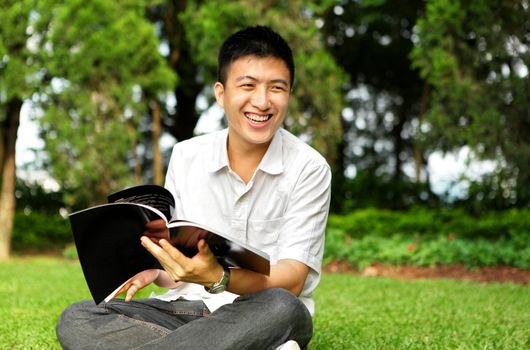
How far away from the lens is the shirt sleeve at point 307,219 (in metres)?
3.13

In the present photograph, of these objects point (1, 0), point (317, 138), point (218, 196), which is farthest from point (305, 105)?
point (218, 196)

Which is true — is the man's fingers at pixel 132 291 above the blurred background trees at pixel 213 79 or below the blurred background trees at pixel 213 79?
below

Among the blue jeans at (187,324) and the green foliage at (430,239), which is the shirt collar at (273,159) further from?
the green foliage at (430,239)

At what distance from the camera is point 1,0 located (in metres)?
11.1

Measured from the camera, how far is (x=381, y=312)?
6.10m

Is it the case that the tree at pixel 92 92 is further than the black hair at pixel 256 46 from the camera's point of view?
Yes

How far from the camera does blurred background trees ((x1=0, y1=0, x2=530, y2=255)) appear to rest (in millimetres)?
10070

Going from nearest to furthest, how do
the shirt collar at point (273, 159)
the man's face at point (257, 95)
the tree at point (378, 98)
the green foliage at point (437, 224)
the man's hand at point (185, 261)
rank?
1. the man's hand at point (185, 261)
2. the man's face at point (257, 95)
3. the shirt collar at point (273, 159)
4. the green foliage at point (437, 224)
5. the tree at point (378, 98)

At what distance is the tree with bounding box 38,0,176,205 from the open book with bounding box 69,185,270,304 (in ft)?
29.6

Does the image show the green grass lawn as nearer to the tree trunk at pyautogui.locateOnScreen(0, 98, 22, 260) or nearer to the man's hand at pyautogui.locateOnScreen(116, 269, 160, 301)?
the man's hand at pyautogui.locateOnScreen(116, 269, 160, 301)

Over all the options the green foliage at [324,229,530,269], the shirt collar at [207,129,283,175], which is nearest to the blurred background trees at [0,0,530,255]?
the green foliage at [324,229,530,269]

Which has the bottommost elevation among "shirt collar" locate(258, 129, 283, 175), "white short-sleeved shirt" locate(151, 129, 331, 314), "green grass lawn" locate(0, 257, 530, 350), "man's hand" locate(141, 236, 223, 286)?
"green grass lawn" locate(0, 257, 530, 350)

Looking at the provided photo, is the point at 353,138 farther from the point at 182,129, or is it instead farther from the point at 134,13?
the point at 134,13

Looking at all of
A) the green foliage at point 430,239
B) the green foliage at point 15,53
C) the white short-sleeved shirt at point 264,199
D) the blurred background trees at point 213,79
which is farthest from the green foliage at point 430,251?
the white short-sleeved shirt at point 264,199
